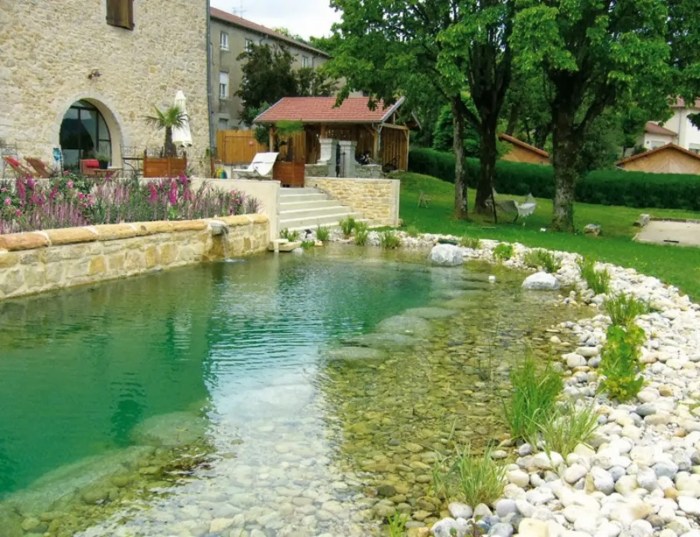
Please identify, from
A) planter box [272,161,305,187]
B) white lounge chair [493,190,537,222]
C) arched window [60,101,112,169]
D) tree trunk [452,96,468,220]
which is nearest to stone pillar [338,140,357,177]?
planter box [272,161,305,187]

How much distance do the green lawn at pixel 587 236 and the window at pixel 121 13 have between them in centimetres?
1006

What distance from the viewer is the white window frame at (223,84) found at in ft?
120

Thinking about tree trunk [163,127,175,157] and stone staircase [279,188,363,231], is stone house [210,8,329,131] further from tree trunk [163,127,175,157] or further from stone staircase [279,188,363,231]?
stone staircase [279,188,363,231]

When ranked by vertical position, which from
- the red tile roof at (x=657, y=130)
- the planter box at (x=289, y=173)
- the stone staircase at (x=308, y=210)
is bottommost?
the stone staircase at (x=308, y=210)

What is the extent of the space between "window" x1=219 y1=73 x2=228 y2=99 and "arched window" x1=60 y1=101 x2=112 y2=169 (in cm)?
1492

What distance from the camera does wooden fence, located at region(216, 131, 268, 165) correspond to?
31312mm

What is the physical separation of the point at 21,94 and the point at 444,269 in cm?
1294

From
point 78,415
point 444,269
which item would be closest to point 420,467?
point 78,415

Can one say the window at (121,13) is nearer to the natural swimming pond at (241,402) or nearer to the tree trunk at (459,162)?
the tree trunk at (459,162)

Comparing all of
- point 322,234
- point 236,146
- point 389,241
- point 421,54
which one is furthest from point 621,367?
point 236,146

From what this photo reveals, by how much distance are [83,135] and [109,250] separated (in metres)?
13.9

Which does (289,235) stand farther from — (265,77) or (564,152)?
(265,77)

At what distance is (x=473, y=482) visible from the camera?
3691 millimetres

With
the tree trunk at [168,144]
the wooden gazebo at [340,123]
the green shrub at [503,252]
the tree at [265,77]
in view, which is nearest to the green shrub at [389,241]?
the green shrub at [503,252]
